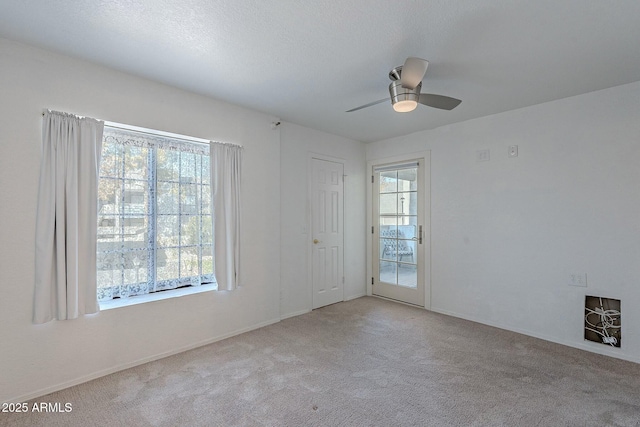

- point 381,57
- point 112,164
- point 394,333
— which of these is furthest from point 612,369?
point 112,164

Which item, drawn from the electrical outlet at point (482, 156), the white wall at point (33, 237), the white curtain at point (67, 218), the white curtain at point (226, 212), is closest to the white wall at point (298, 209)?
the white wall at point (33, 237)

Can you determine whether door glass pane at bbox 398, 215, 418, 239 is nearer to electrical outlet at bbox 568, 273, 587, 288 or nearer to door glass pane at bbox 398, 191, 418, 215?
door glass pane at bbox 398, 191, 418, 215

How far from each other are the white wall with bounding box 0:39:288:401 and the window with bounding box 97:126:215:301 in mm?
193

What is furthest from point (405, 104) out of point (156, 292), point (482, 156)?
point (156, 292)

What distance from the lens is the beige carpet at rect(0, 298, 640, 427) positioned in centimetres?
199

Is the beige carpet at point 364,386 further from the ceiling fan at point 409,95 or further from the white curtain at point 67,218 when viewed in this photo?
the ceiling fan at point 409,95

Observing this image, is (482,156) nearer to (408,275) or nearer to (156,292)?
(408,275)

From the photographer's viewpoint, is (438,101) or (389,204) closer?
(438,101)

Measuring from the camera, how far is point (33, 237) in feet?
7.36

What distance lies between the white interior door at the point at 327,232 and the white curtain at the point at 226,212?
126cm

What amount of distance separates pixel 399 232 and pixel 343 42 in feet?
10.2

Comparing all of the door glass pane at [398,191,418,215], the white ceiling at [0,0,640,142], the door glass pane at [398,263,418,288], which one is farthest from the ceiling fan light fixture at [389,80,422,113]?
the door glass pane at [398,263,418,288]

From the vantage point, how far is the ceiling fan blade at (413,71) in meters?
1.97

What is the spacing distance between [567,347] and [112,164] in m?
4.64
